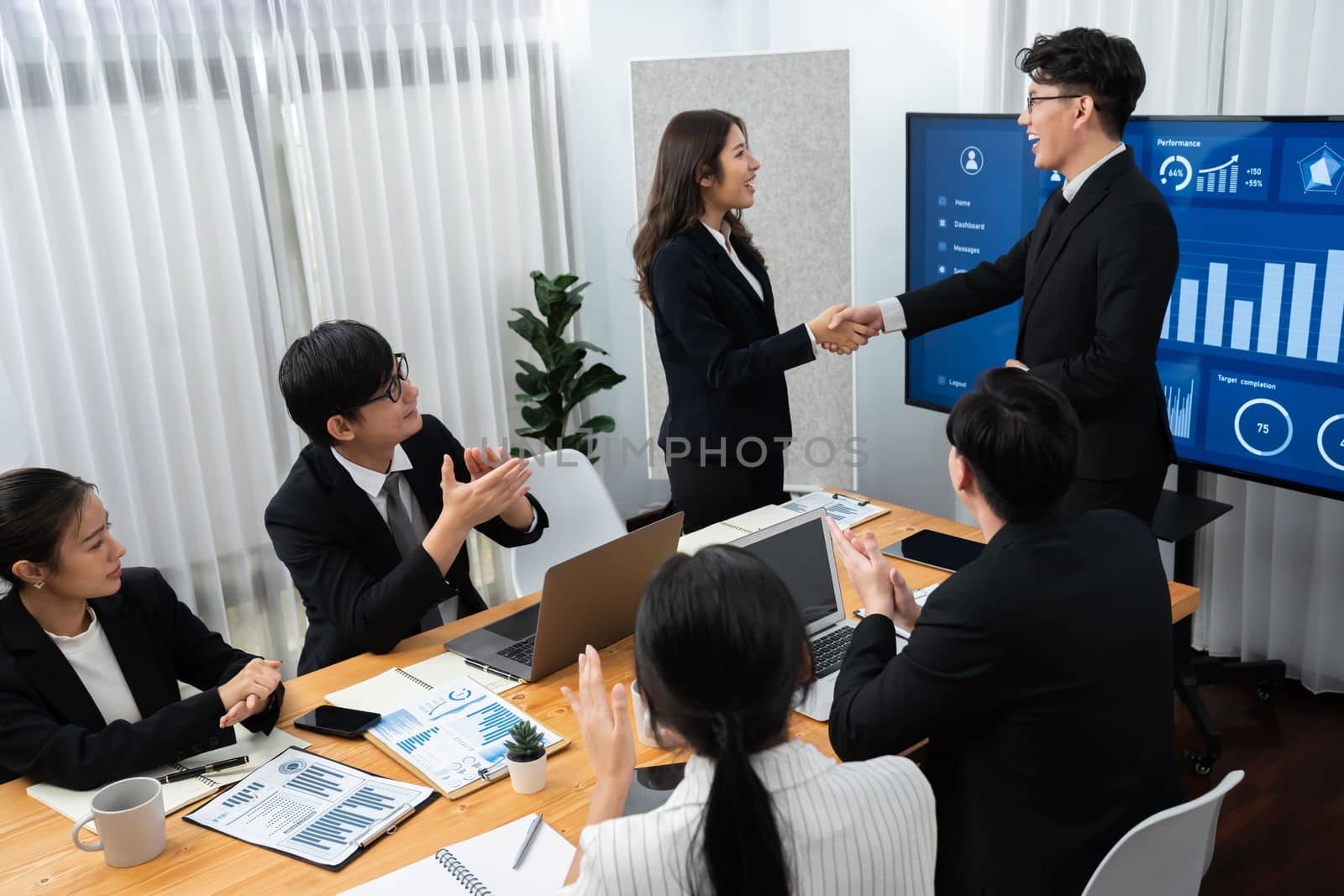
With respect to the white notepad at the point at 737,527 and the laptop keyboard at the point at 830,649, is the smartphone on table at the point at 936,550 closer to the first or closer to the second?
the white notepad at the point at 737,527

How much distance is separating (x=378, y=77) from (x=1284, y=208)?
2808mm

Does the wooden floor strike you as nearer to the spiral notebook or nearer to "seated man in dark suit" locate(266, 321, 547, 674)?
the spiral notebook

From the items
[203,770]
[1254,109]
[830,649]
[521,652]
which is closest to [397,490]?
[521,652]

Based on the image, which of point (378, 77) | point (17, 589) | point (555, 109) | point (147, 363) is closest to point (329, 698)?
point (17, 589)

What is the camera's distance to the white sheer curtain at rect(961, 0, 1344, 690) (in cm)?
312

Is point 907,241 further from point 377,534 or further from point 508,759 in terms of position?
point 508,759

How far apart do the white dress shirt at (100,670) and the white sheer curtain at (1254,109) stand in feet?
10.1

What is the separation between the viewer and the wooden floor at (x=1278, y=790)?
8.68ft

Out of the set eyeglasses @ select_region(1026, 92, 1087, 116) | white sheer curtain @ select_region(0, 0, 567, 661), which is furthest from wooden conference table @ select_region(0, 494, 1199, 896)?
white sheer curtain @ select_region(0, 0, 567, 661)

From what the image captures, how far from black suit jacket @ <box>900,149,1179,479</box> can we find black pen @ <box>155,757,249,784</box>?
1.72m

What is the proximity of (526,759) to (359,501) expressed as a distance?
0.82 metres

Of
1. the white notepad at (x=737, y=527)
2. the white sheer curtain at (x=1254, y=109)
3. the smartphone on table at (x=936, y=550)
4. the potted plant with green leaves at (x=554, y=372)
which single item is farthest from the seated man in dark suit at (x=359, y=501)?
the white sheer curtain at (x=1254, y=109)

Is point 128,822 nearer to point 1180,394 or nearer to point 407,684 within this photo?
point 407,684

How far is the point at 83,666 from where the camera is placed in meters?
1.97
